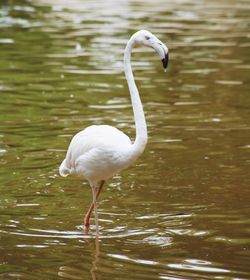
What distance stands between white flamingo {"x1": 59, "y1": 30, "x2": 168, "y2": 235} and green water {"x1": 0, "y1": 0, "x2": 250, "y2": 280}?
66cm

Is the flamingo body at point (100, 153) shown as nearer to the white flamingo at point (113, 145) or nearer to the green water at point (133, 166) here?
the white flamingo at point (113, 145)

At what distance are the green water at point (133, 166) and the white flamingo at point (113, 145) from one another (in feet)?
2.16

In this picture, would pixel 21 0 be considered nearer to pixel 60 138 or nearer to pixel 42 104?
pixel 42 104

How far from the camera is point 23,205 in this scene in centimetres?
946

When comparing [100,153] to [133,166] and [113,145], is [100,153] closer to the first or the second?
[113,145]

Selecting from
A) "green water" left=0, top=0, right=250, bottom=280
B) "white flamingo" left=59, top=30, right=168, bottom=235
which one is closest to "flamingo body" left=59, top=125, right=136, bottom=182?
"white flamingo" left=59, top=30, right=168, bottom=235

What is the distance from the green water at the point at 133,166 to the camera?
795cm

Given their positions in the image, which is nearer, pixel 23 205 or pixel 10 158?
pixel 23 205

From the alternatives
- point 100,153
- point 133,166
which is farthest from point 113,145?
point 133,166

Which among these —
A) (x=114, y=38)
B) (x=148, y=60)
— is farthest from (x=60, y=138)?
(x=114, y=38)

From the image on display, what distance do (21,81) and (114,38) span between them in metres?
5.69

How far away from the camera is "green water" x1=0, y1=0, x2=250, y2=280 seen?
26.1 feet

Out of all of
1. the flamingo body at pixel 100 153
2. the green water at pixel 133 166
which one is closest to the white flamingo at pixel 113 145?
the flamingo body at pixel 100 153

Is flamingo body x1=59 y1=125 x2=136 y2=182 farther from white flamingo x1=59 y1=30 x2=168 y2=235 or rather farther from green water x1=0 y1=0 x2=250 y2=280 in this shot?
green water x1=0 y1=0 x2=250 y2=280
